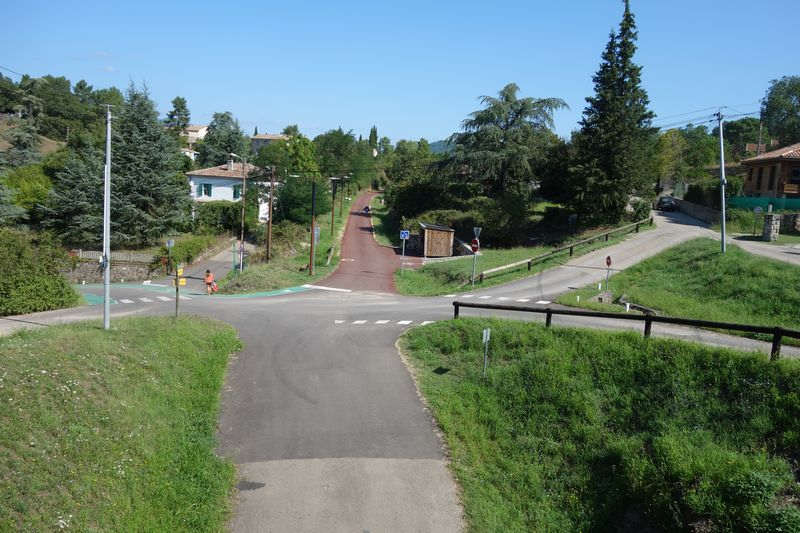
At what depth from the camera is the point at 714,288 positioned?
24.6m

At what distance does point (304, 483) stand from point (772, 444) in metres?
8.81

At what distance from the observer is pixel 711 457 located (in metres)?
9.96

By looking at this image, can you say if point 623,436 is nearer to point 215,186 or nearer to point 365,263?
point 365,263

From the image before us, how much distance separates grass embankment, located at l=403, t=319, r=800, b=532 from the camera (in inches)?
370

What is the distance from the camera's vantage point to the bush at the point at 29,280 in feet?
81.3

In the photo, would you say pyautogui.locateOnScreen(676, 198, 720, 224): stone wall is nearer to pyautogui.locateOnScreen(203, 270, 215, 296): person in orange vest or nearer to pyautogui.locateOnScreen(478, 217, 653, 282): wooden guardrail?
pyautogui.locateOnScreen(478, 217, 653, 282): wooden guardrail

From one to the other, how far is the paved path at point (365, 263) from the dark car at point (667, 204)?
30127mm

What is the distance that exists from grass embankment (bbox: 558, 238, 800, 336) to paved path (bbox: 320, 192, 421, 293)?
13584 mm

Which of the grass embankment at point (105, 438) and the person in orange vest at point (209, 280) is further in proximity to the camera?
the person in orange vest at point (209, 280)

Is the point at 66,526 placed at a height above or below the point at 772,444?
below

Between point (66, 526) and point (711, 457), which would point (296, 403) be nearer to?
point (66, 526)

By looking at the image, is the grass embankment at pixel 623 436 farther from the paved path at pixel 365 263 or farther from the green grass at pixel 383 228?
the green grass at pixel 383 228

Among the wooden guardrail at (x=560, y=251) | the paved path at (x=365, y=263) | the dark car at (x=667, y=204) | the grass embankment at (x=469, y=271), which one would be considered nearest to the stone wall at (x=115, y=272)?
the paved path at (x=365, y=263)

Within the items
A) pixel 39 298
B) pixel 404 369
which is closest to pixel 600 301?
pixel 404 369
